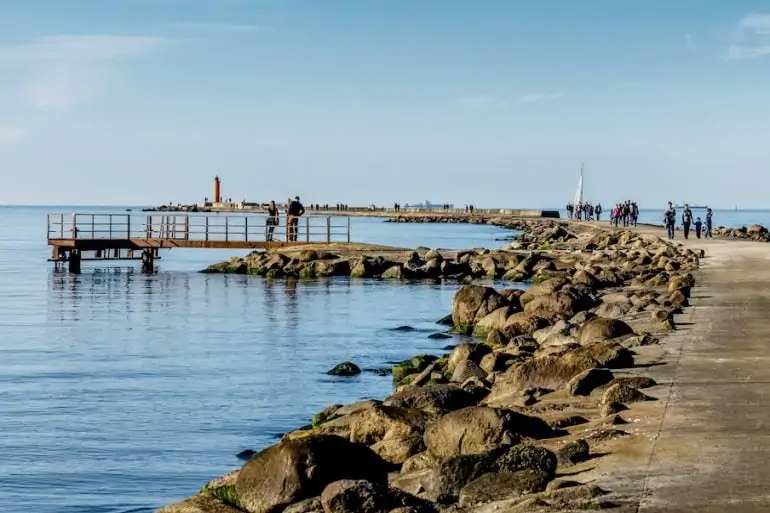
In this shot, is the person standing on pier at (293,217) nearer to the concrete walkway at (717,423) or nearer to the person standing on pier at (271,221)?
the person standing on pier at (271,221)

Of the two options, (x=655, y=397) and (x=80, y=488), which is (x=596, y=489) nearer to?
(x=655, y=397)

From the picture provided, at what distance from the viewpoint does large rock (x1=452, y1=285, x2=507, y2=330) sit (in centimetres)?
2494

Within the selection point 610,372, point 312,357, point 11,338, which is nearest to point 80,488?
point 610,372

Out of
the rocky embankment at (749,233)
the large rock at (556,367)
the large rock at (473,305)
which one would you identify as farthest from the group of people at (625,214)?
the large rock at (556,367)

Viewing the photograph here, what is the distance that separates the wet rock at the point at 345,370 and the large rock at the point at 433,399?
25.7 ft

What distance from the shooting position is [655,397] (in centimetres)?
1085

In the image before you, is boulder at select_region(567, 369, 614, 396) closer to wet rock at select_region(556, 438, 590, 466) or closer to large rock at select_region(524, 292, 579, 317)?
wet rock at select_region(556, 438, 590, 466)

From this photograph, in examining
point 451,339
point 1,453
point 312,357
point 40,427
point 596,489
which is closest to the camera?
point 596,489

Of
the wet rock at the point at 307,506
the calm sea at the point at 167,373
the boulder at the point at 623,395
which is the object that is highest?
the boulder at the point at 623,395

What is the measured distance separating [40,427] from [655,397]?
807 centimetres

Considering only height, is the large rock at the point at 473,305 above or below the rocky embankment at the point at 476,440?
below

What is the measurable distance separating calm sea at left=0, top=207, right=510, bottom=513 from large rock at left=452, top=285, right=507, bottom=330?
3.68ft

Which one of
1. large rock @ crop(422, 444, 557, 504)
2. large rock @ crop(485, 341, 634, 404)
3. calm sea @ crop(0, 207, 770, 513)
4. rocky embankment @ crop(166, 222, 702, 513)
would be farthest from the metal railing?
large rock @ crop(422, 444, 557, 504)

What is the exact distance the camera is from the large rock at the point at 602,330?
626 inches
